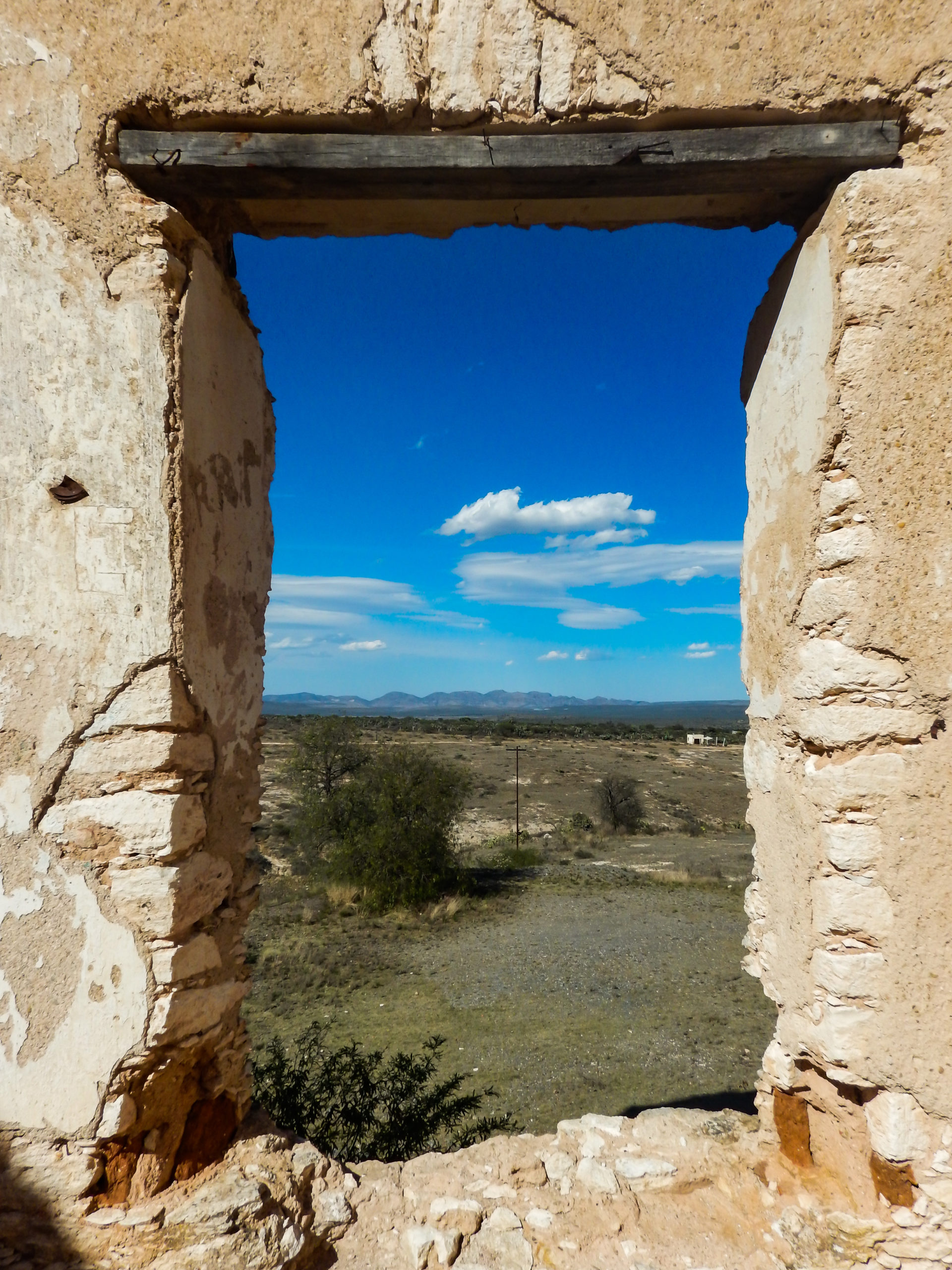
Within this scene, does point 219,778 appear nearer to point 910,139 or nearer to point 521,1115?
point 910,139

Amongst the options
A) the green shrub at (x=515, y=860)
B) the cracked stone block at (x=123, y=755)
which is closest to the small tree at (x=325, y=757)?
the green shrub at (x=515, y=860)

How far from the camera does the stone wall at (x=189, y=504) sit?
1.62m

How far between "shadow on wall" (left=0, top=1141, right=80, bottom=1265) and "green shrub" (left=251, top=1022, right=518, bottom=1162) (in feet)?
9.44

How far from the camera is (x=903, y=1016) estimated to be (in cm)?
161

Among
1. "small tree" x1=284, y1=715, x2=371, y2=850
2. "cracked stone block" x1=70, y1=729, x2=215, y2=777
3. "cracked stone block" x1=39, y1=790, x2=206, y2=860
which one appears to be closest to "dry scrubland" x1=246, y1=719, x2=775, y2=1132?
"small tree" x1=284, y1=715, x2=371, y2=850

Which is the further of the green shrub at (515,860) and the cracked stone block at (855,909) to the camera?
the green shrub at (515,860)

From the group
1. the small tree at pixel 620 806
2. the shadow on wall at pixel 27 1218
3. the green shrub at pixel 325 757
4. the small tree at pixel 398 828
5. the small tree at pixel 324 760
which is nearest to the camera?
the shadow on wall at pixel 27 1218

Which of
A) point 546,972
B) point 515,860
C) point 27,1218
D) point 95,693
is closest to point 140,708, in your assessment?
point 95,693

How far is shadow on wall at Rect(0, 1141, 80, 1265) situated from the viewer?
1578mm

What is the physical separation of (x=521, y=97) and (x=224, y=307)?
41.8 inches

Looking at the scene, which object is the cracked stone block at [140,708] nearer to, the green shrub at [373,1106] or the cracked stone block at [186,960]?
the cracked stone block at [186,960]

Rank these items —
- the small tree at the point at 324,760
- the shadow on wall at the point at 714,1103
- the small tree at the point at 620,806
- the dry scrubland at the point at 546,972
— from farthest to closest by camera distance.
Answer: the small tree at the point at 620,806
the small tree at the point at 324,760
the dry scrubland at the point at 546,972
the shadow on wall at the point at 714,1103

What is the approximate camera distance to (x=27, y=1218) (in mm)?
1602

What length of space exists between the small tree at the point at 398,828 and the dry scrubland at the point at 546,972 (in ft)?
1.69
